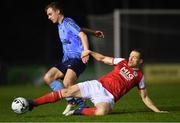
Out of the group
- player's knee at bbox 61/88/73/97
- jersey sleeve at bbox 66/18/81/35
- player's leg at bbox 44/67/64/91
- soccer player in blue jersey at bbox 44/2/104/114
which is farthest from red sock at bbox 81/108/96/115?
jersey sleeve at bbox 66/18/81/35

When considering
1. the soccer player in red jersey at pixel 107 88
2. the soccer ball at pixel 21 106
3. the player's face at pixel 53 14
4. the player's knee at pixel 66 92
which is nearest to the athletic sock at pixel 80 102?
the soccer player in red jersey at pixel 107 88

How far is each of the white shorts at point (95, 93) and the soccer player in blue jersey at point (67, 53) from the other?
63 cm

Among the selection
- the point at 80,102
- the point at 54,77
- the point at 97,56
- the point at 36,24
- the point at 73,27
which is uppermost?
the point at 73,27

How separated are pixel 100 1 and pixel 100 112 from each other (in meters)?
25.2

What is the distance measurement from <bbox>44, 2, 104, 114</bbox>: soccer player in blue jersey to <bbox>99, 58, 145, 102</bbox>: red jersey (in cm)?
69

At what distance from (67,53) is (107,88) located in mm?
1233

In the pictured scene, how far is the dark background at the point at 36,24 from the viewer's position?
3034cm

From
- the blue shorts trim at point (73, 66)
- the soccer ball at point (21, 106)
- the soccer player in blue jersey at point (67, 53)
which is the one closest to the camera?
the soccer ball at point (21, 106)

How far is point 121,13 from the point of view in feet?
88.1

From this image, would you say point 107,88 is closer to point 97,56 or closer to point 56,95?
point 97,56

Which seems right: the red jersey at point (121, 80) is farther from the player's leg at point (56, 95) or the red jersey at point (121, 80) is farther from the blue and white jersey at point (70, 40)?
the blue and white jersey at point (70, 40)

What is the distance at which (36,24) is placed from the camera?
107ft

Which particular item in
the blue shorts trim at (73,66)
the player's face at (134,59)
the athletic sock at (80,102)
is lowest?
the athletic sock at (80,102)

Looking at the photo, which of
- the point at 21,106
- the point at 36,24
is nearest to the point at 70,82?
the point at 21,106
